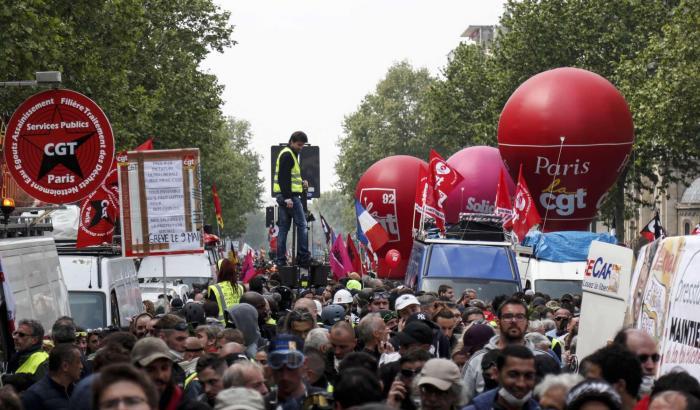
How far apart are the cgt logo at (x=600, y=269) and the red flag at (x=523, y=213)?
1781cm

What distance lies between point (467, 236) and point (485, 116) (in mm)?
33275

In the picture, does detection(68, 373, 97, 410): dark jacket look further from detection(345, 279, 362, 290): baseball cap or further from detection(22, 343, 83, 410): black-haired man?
detection(345, 279, 362, 290): baseball cap

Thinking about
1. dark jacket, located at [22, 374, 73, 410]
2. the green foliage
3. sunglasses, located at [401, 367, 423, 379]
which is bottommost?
dark jacket, located at [22, 374, 73, 410]

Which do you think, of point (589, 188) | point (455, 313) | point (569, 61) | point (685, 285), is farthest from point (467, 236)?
point (569, 61)

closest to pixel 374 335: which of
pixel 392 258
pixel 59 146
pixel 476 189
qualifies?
pixel 59 146

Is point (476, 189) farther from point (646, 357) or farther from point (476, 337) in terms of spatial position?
point (646, 357)

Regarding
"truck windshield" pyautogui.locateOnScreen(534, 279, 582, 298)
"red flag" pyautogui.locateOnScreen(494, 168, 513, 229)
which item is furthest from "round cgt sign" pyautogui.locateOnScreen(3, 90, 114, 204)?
"red flag" pyautogui.locateOnScreen(494, 168, 513, 229)

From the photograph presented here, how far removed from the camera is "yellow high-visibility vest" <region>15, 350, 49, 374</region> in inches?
472

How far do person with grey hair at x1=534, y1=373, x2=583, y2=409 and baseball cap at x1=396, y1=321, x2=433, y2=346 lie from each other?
308 centimetres

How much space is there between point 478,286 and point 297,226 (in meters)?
4.62

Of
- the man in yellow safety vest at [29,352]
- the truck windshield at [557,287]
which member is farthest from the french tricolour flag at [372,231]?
the man in yellow safety vest at [29,352]

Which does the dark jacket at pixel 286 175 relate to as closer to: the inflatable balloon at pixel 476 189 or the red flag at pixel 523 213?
the red flag at pixel 523 213

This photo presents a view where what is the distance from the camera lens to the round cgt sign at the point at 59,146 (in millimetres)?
18391

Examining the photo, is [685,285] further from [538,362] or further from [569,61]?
[569,61]
